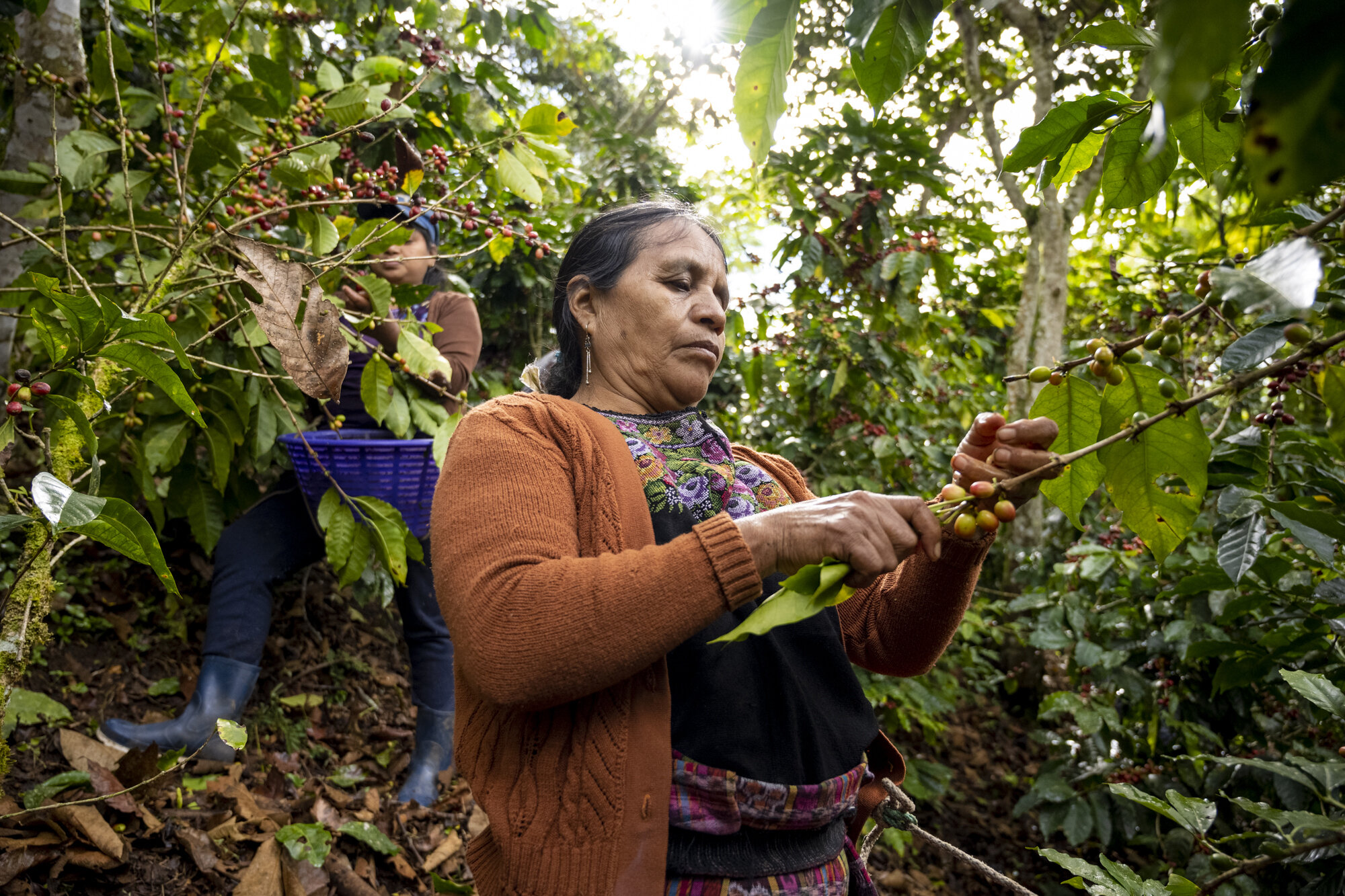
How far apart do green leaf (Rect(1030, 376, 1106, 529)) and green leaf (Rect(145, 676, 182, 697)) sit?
2.79 m

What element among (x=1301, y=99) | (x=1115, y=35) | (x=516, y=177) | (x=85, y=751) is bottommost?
(x=85, y=751)

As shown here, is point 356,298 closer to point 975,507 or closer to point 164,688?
point 164,688

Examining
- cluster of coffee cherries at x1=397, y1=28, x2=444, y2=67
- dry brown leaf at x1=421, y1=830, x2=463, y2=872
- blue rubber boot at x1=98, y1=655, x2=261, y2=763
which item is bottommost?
dry brown leaf at x1=421, y1=830, x2=463, y2=872

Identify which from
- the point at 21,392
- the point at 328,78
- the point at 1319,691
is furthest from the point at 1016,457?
the point at 328,78

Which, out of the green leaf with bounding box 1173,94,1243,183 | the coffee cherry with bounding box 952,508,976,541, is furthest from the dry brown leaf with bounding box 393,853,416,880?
the green leaf with bounding box 1173,94,1243,183

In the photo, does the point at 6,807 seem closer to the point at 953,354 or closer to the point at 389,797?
the point at 389,797

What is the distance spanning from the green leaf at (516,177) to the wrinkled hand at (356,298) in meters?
0.50

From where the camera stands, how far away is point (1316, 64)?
0.96 ft

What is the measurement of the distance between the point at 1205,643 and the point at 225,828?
2.52m

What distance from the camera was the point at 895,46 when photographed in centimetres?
74

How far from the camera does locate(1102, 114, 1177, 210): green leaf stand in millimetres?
932

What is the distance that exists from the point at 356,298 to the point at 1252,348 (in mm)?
2036

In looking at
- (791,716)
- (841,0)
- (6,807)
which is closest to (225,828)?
(6,807)

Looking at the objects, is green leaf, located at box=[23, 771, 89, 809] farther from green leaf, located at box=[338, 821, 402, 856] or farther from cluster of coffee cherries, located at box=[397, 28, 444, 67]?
cluster of coffee cherries, located at box=[397, 28, 444, 67]
